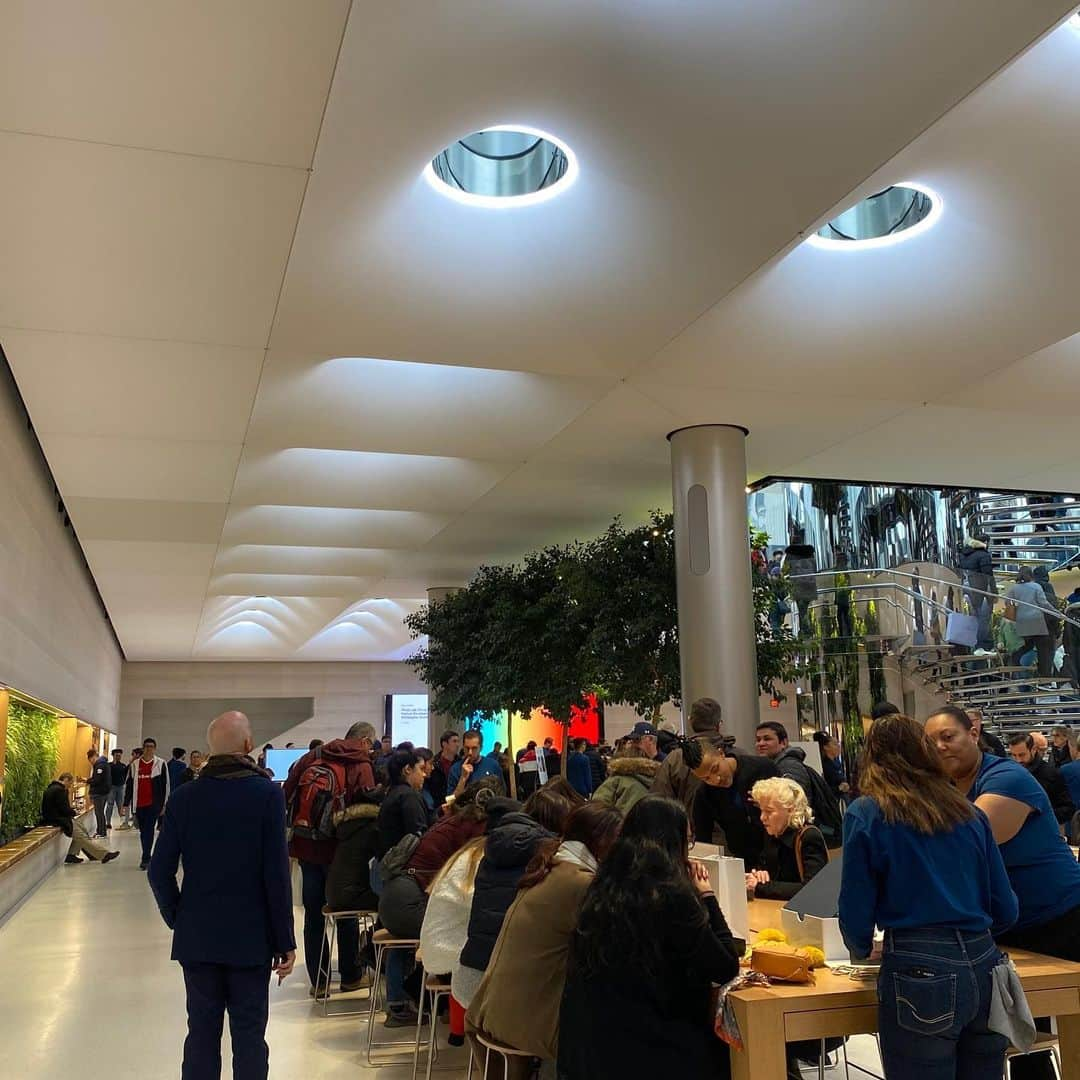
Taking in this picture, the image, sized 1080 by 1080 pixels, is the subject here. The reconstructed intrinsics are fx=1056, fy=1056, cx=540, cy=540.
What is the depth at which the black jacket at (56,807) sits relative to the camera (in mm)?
13648

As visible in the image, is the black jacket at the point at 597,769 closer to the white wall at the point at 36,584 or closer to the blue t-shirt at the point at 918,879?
the white wall at the point at 36,584

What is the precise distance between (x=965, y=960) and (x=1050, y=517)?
A: 1455 centimetres

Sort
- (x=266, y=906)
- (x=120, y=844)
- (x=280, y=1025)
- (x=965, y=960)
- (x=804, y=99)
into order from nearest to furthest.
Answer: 1. (x=965, y=960)
2. (x=266, y=906)
3. (x=804, y=99)
4. (x=280, y=1025)
5. (x=120, y=844)

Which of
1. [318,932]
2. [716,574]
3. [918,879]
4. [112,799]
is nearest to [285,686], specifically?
[112,799]

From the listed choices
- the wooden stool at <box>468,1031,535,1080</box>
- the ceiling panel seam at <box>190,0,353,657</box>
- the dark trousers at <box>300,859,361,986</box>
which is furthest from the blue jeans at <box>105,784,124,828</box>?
the wooden stool at <box>468,1031,535,1080</box>

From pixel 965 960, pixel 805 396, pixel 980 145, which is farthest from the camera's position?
pixel 805 396

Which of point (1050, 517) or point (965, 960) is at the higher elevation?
point (1050, 517)

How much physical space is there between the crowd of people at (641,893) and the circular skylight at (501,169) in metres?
2.93

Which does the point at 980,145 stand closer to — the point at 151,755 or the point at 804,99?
the point at 804,99

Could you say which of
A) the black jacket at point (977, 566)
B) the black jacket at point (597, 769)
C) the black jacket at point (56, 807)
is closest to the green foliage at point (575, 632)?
the black jacket at point (597, 769)

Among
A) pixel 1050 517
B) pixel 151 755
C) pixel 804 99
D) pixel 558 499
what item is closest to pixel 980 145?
pixel 804 99

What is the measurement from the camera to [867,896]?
9.68 ft

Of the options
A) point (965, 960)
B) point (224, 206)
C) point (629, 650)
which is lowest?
point (965, 960)

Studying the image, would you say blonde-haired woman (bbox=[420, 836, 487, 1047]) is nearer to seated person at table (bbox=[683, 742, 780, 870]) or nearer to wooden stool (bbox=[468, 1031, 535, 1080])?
wooden stool (bbox=[468, 1031, 535, 1080])
